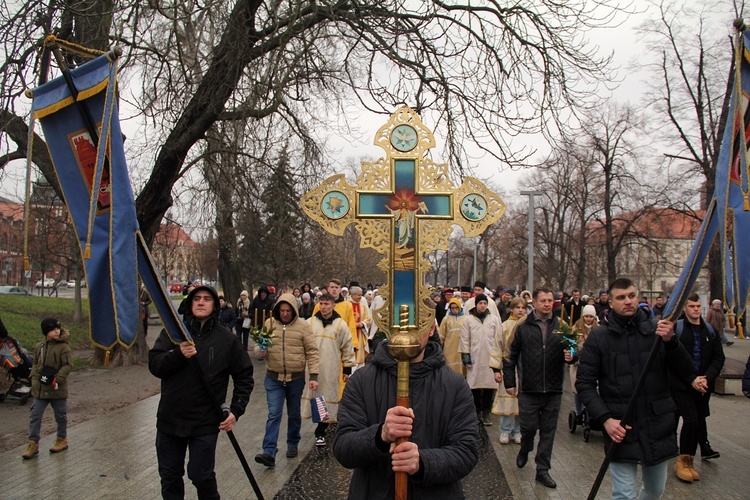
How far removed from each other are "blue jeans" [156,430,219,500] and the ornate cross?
85.6 inches

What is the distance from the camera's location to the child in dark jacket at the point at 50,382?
716 centimetres

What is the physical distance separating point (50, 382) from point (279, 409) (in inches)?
103

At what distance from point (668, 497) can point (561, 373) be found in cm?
147

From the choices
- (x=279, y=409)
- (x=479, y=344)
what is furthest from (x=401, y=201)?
(x=479, y=344)

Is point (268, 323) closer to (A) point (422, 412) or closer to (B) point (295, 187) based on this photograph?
(A) point (422, 412)

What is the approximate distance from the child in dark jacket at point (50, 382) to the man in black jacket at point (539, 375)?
16.4 ft

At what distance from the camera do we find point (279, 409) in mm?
7094

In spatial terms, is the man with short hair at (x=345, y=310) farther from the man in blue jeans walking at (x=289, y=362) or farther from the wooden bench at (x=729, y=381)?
the wooden bench at (x=729, y=381)

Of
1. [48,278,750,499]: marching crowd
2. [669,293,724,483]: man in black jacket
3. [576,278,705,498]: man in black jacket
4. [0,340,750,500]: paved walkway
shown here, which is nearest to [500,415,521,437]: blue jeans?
[48,278,750,499]: marching crowd

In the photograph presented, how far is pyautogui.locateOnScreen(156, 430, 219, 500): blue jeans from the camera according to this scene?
15.2 ft

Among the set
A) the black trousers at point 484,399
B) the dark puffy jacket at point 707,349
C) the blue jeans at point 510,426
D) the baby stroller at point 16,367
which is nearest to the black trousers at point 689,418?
the dark puffy jacket at point 707,349

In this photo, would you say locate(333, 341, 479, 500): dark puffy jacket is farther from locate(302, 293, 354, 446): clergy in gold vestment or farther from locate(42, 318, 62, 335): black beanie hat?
locate(42, 318, 62, 335): black beanie hat

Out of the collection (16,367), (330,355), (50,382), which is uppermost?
(330,355)

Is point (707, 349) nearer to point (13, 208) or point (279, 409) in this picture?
point (279, 409)
